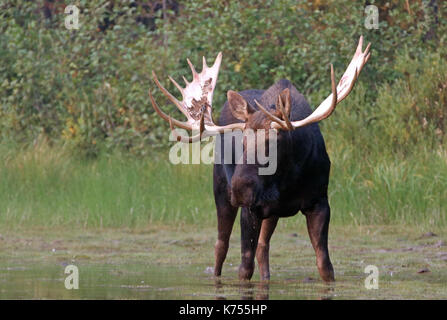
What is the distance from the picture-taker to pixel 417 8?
53.6ft

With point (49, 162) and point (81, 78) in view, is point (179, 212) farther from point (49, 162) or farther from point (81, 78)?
point (81, 78)

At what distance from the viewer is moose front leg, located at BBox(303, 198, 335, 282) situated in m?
7.66

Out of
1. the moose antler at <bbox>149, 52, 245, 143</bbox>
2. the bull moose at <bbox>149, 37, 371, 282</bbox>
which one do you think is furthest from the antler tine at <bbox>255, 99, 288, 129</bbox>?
the moose antler at <bbox>149, 52, 245, 143</bbox>

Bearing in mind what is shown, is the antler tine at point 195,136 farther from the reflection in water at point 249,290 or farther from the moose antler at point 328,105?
the reflection in water at point 249,290

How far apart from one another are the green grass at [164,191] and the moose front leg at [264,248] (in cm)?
295

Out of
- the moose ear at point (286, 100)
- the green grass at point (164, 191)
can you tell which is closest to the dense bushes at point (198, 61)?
the green grass at point (164, 191)

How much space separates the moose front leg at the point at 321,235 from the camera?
7.66m

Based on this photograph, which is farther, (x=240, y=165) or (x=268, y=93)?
(x=268, y=93)

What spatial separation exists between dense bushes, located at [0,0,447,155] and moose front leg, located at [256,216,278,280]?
525 centimetres

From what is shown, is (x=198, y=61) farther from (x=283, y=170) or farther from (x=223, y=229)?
(x=283, y=170)

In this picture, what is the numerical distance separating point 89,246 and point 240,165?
335 centimetres

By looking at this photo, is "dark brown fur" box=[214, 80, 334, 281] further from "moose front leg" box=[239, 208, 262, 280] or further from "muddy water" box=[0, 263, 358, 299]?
"muddy water" box=[0, 263, 358, 299]
